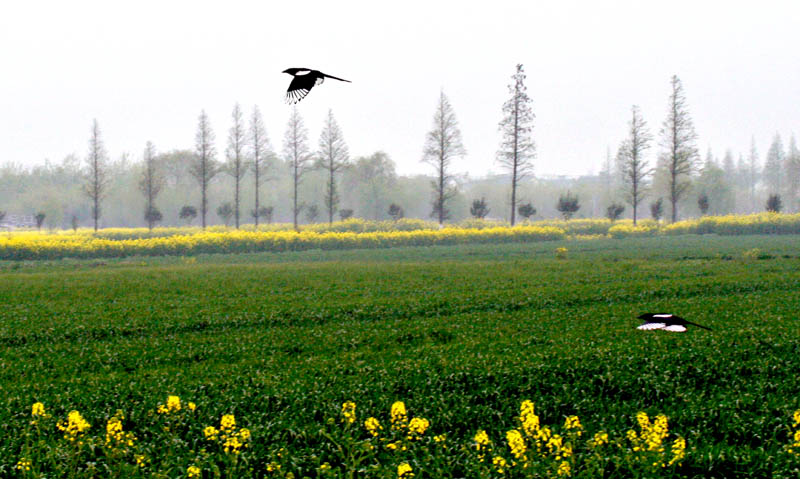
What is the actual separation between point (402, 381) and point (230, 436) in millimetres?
2647

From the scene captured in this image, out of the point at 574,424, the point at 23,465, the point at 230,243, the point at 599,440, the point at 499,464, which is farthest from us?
the point at 230,243

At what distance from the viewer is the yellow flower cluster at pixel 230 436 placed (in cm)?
679

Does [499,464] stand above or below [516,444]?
below

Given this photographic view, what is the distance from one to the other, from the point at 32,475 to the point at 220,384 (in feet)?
10.4

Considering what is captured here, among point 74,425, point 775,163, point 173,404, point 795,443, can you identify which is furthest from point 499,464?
point 775,163

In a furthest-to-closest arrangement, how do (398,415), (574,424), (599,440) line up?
(398,415)
(574,424)
(599,440)

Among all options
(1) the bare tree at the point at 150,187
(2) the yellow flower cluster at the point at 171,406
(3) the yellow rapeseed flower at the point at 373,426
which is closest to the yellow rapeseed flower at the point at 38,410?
(2) the yellow flower cluster at the point at 171,406

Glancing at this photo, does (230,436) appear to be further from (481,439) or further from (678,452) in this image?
(678,452)

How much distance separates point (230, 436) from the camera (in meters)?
7.46

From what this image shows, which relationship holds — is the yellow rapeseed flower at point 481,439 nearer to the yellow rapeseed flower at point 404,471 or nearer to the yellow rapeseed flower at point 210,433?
the yellow rapeseed flower at point 404,471

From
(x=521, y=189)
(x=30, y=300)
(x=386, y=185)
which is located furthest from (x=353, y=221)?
(x=521, y=189)

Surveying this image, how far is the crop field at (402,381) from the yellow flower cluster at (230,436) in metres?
0.03

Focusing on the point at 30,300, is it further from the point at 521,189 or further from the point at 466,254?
the point at 521,189

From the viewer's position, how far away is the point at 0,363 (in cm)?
1155
